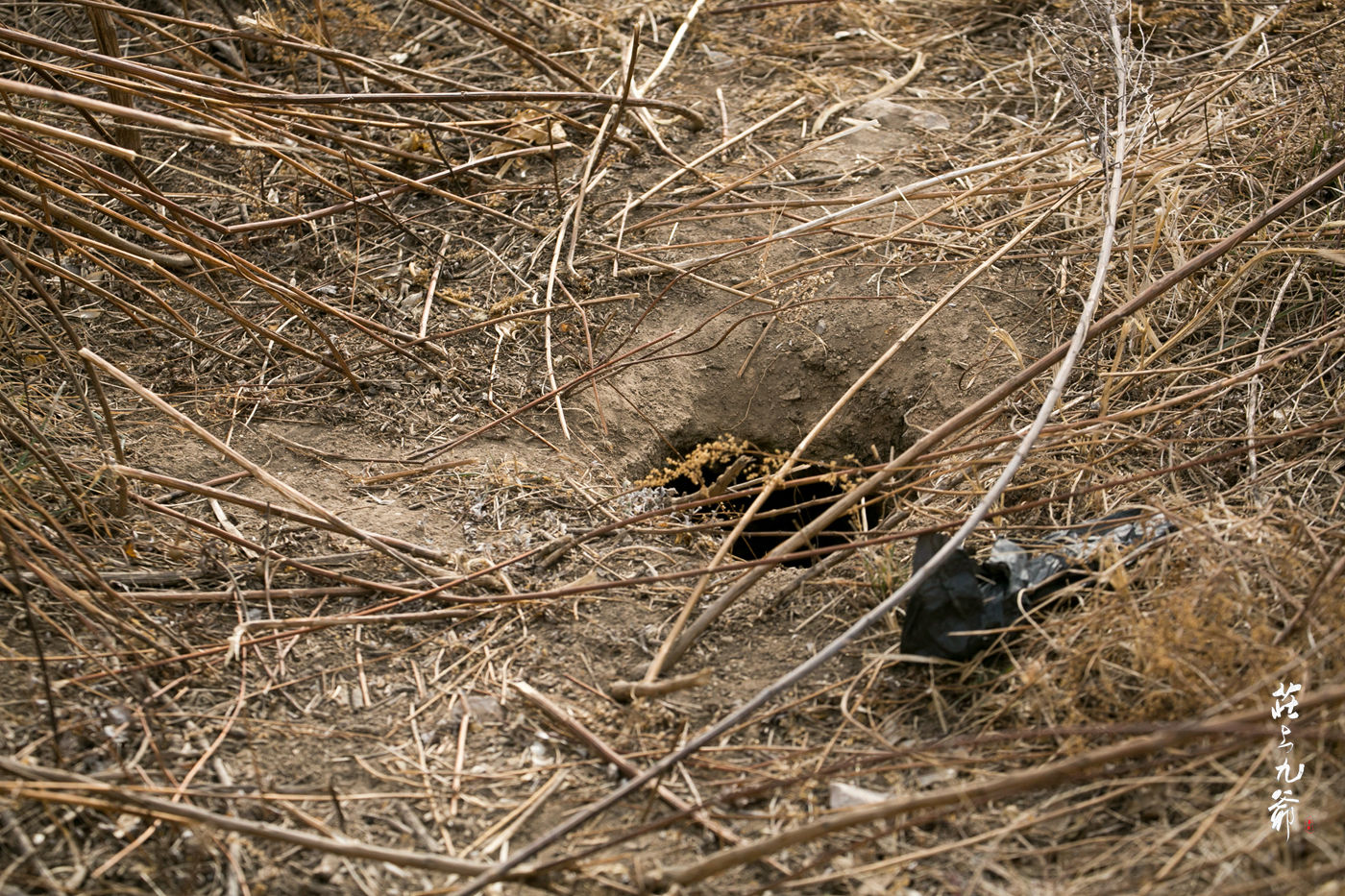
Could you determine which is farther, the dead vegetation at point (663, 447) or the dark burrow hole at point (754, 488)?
the dark burrow hole at point (754, 488)

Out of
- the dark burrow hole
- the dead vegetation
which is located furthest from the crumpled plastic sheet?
the dark burrow hole

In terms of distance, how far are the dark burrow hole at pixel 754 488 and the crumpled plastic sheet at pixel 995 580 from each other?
0.72 ft

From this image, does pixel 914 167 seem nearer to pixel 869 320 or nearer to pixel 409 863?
pixel 869 320

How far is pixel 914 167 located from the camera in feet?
10.5

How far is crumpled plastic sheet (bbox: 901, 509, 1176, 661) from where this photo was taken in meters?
1.87

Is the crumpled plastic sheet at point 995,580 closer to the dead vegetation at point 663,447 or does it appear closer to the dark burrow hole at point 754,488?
the dead vegetation at point 663,447

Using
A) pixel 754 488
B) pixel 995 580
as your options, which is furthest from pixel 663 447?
pixel 995 580

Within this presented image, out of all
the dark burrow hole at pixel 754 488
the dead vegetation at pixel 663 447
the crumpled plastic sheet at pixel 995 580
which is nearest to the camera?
the dead vegetation at pixel 663 447

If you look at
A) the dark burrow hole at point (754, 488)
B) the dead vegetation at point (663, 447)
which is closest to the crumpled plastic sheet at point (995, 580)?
the dead vegetation at point (663, 447)

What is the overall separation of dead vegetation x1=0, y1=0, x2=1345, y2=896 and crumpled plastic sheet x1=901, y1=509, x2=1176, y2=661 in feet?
0.16

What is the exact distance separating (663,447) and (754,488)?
41cm

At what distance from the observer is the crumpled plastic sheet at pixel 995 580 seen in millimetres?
1870

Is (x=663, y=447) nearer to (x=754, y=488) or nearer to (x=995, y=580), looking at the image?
(x=754, y=488)

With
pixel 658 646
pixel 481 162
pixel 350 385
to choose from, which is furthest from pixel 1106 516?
pixel 481 162
